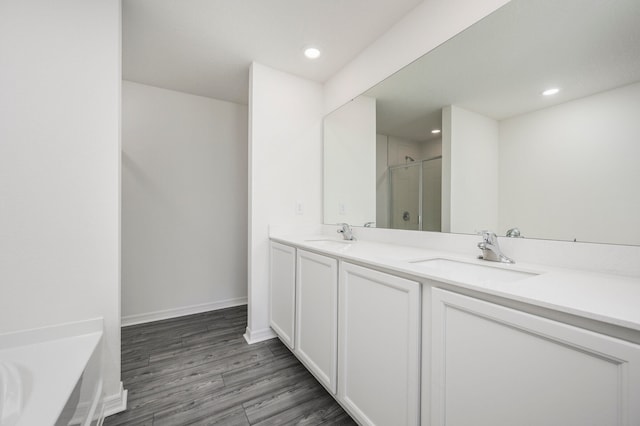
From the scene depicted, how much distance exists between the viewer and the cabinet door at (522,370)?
20.0 inches

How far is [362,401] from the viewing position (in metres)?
1.14

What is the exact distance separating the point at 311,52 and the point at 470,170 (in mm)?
1514

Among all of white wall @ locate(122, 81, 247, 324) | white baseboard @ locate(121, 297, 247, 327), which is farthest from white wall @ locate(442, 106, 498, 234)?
white baseboard @ locate(121, 297, 247, 327)

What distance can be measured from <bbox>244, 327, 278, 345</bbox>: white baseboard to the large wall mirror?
1453mm

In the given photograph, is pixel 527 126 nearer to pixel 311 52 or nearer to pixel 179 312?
pixel 311 52

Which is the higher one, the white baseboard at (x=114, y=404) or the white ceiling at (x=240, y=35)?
the white ceiling at (x=240, y=35)

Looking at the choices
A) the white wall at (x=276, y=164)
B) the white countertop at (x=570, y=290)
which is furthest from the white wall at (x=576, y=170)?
the white wall at (x=276, y=164)

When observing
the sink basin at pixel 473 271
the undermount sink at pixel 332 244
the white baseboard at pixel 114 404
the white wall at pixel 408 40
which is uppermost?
the white wall at pixel 408 40

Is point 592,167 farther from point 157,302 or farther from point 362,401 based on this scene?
point 157,302

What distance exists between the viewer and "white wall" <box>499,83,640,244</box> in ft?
2.81

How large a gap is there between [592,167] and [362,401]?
52.2 inches

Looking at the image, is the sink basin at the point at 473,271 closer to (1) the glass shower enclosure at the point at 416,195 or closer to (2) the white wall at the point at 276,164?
(1) the glass shower enclosure at the point at 416,195

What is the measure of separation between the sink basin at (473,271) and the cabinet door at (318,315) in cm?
49

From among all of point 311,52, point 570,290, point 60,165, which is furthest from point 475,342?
point 311,52
